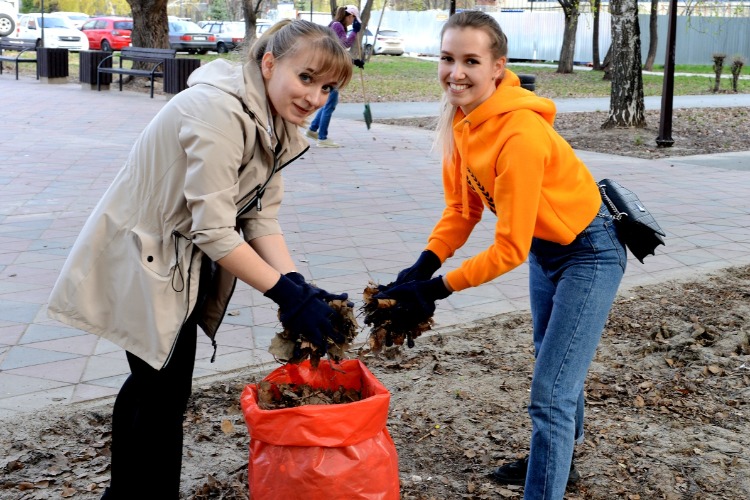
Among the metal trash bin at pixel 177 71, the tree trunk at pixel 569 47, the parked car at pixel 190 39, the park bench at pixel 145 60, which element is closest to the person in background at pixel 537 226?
the metal trash bin at pixel 177 71

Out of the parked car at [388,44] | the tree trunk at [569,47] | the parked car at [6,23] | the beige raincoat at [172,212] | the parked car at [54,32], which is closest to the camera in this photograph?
the beige raincoat at [172,212]

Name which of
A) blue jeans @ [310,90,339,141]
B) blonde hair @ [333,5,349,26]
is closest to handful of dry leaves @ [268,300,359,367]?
blue jeans @ [310,90,339,141]

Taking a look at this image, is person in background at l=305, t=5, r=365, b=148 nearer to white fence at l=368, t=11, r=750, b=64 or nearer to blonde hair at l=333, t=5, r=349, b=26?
blonde hair at l=333, t=5, r=349, b=26

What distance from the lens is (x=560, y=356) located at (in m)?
2.81

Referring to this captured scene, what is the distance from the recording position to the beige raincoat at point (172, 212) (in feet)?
7.91

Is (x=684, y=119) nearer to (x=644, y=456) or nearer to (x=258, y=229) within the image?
(x=644, y=456)

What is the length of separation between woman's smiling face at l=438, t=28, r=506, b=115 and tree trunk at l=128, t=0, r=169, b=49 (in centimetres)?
1888

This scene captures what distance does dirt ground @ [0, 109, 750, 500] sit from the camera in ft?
11.1

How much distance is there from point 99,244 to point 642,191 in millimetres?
7366

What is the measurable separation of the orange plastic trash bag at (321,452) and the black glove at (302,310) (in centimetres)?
→ 21

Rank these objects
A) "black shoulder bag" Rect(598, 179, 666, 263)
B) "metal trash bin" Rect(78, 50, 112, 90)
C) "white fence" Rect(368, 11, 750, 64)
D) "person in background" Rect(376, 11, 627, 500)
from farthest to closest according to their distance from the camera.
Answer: "white fence" Rect(368, 11, 750, 64) < "metal trash bin" Rect(78, 50, 112, 90) < "black shoulder bag" Rect(598, 179, 666, 263) < "person in background" Rect(376, 11, 627, 500)

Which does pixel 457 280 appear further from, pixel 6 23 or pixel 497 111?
pixel 6 23

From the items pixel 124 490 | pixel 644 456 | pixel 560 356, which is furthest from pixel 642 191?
pixel 124 490

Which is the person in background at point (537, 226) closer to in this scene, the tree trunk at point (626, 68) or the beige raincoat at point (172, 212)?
the beige raincoat at point (172, 212)
